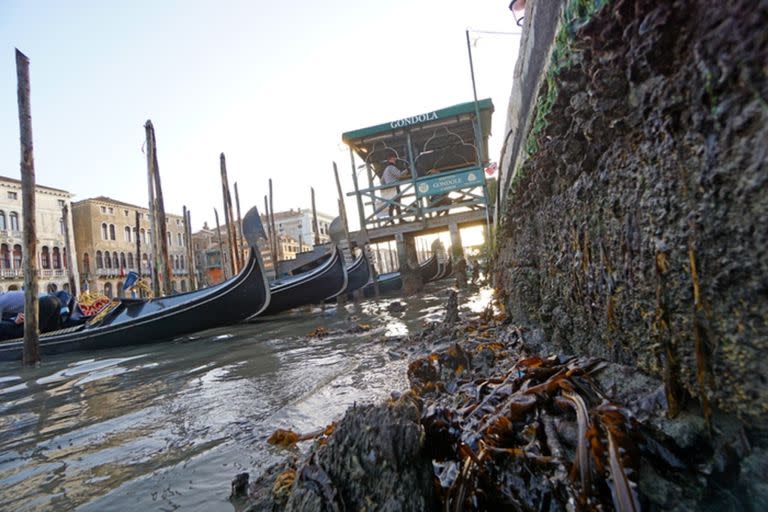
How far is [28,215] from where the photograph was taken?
7.22 metres

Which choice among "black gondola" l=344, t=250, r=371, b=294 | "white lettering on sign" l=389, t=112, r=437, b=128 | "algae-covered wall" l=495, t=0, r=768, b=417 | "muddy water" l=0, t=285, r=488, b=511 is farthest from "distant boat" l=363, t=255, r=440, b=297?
"algae-covered wall" l=495, t=0, r=768, b=417

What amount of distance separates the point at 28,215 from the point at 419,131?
9017mm

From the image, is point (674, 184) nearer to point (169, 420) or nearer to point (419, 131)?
point (169, 420)

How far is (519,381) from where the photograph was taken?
152 cm

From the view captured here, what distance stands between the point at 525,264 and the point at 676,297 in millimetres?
2071

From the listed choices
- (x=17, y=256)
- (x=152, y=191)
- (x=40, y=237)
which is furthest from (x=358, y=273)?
(x=17, y=256)

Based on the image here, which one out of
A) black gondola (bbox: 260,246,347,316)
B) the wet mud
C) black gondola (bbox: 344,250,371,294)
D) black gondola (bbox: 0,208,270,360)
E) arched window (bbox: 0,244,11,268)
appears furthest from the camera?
arched window (bbox: 0,244,11,268)

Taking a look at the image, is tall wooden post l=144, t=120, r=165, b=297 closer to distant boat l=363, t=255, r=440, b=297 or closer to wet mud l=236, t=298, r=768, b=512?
distant boat l=363, t=255, r=440, b=297

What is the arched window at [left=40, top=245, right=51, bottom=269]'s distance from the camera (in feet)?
105

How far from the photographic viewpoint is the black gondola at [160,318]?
8.08 meters

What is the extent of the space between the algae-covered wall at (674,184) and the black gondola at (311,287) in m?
10.3

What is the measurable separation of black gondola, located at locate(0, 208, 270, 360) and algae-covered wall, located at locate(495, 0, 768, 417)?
8.14 m

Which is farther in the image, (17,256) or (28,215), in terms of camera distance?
(17,256)

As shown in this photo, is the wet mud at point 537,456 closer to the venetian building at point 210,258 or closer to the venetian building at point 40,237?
the venetian building at point 40,237
